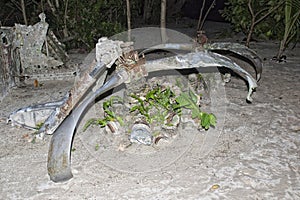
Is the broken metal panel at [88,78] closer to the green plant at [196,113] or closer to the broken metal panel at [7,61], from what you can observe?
the green plant at [196,113]

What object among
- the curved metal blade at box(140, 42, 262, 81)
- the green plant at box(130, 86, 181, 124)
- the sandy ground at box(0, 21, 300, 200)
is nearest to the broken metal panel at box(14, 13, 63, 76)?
the sandy ground at box(0, 21, 300, 200)

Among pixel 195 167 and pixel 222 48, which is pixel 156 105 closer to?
pixel 195 167

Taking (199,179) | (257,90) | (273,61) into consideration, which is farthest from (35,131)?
(273,61)

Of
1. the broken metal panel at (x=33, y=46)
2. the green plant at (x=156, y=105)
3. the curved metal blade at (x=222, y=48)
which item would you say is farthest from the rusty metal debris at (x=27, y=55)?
the green plant at (x=156, y=105)

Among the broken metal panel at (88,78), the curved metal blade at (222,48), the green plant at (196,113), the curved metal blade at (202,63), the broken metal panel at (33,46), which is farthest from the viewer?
the broken metal panel at (33,46)

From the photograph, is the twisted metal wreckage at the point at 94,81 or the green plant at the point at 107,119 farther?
the green plant at the point at 107,119

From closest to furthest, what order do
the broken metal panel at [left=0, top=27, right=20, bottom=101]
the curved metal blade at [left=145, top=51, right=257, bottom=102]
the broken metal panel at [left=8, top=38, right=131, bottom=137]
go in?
the curved metal blade at [left=145, top=51, right=257, bottom=102] < the broken metal panel at [left=8, top=38, right=131, bottom=137] < the broken metal panel at [left=0, top=27, right=20, bottom=101]

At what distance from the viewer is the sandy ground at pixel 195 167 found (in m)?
1.74

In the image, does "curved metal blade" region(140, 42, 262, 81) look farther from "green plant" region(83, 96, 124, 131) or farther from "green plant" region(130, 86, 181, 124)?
"green plant" region(83, 96, 124, 131)

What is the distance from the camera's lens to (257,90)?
3.22 metres

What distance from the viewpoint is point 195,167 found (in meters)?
1.96

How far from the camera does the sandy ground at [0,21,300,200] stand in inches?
68.4

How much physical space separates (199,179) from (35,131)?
1.31 meters

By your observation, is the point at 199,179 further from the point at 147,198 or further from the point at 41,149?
the point at 41,149
